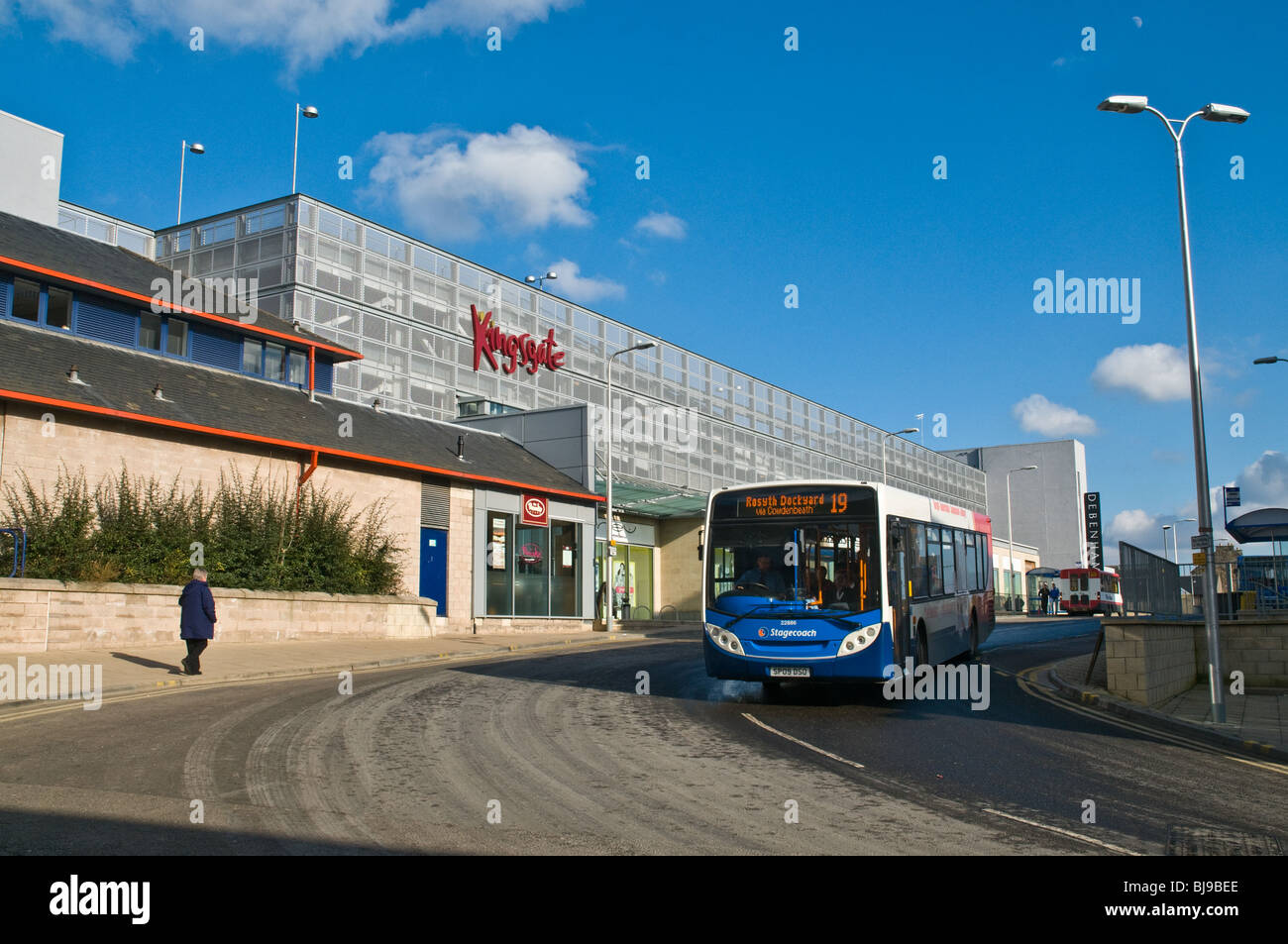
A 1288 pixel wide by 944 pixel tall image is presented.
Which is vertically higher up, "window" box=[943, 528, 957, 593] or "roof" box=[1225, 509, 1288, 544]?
"roof" box=[1225, 509, 1288, 544]

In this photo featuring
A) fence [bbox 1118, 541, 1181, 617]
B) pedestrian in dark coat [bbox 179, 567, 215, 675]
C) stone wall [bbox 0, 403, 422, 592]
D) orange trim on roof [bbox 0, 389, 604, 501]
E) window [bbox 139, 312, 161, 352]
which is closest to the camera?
pedestrian in dark coat [bbox 179, 567, 215, 675]

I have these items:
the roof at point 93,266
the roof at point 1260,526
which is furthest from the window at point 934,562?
the roof at point 93,266

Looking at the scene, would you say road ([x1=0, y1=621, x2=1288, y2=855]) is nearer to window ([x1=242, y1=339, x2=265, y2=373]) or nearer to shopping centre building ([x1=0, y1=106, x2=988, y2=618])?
window ([x1=242, y1=339, x2=265, y2=373])

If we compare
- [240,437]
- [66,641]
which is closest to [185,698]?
[66,641]

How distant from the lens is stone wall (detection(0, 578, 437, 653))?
17.5 m

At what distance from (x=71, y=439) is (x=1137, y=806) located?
20.4m

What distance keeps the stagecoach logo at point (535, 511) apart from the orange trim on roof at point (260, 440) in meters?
0.30

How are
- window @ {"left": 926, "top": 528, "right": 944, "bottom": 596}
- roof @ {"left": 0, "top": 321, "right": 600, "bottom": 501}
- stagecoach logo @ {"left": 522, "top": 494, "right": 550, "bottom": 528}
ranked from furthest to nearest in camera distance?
stagecoach logo @ {"left": 522, "top": 494, "right": 550, "bottom": 528} < roof @ {"left": 0, "top": 321, "right": 600, "bottom": 501} < window @ {"left": 926, "top": 528, "right": 944, "bottom": 596}

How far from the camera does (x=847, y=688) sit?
16.2 m

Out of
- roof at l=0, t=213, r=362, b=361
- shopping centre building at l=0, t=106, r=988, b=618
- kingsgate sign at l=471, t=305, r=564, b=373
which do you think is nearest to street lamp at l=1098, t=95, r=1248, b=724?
shopping centre building at l=0, t=106, r=988, b=618

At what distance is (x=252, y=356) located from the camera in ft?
92.6

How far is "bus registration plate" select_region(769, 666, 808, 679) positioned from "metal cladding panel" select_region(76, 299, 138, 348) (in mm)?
19358
